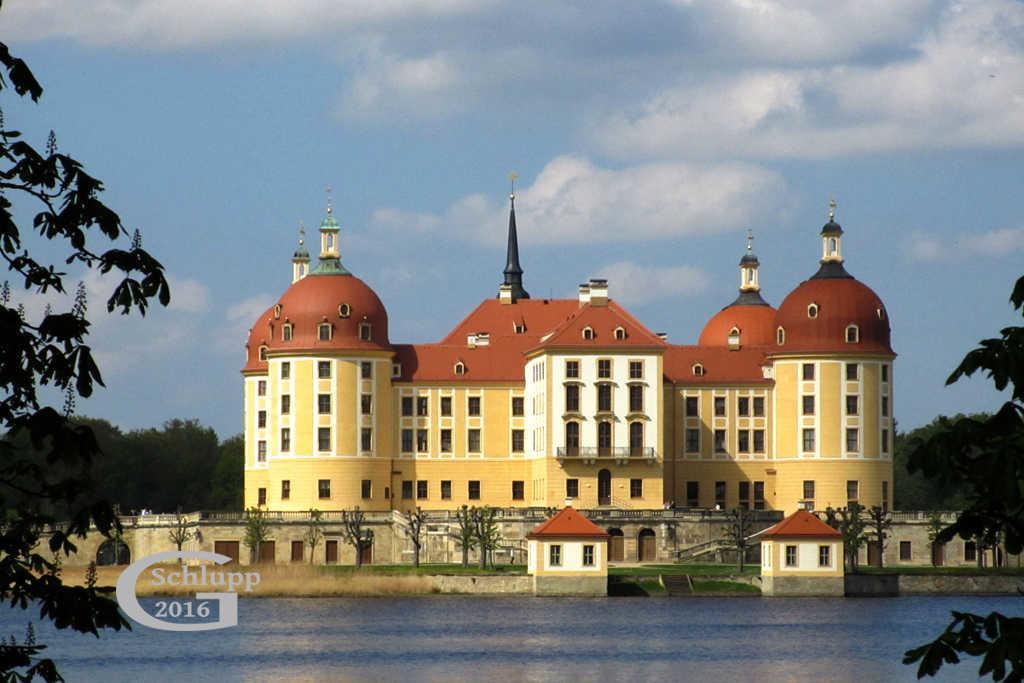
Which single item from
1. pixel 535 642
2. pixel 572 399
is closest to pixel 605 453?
pixel 572 399

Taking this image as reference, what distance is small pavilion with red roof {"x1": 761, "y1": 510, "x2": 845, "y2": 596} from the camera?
73.2 m

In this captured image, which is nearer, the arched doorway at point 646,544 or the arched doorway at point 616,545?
the arched doorway at point 616,545

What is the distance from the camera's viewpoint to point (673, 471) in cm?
9438

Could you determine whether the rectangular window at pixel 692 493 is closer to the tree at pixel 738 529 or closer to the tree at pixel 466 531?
the tree at pixel 738 529

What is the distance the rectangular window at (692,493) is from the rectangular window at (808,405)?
6032 mm

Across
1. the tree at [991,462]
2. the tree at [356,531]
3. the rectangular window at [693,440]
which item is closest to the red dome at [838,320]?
the rectangular window at [693,440]

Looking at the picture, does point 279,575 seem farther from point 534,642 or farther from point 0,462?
point 0,462

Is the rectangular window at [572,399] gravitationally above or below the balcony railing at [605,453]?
above

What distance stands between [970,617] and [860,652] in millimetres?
40248

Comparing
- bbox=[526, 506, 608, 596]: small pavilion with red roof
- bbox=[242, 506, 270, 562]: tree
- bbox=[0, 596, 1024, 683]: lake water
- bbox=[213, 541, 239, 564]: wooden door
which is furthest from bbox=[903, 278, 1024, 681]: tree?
bbox=[213, 541, 239, 564]: wooden door

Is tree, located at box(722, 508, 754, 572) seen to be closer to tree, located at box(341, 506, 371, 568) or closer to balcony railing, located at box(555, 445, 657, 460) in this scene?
balcony railing, located at box(555, 445, 657, 460)

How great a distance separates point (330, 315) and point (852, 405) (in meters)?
23.3

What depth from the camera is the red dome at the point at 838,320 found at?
3602 inches

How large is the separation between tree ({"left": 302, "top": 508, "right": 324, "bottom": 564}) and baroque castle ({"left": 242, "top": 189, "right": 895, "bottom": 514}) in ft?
6.94
